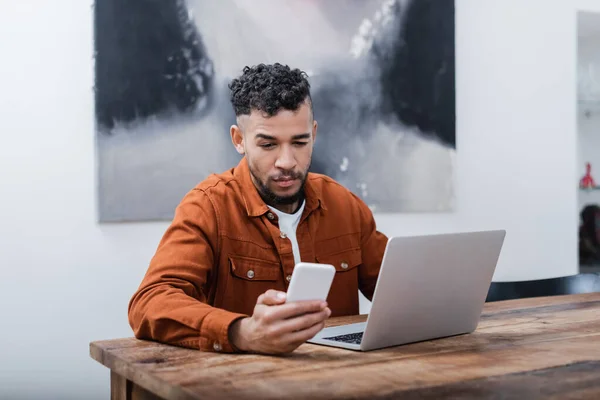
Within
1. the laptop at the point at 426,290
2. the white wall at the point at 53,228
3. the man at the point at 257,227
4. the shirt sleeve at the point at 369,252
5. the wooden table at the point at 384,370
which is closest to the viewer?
the wooden table at the point at 384,370

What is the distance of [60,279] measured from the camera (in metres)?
2.59

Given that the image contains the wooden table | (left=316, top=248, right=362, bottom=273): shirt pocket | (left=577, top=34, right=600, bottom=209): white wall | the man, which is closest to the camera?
the wooden table

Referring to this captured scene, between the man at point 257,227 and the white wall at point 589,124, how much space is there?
7.22 feet

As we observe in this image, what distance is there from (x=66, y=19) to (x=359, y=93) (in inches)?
48.6

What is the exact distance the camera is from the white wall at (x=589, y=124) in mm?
3777

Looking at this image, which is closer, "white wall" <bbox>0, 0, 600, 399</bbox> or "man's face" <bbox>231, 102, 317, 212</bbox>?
"man's face" <bbox>231, 102, 317, 212</bbox>

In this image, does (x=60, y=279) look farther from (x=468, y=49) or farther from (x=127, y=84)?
(x=468, y=49)

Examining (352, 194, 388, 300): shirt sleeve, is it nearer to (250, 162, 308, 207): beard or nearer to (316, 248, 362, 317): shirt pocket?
(316, 248, 362, 317): shirt pocket

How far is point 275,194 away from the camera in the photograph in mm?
1845

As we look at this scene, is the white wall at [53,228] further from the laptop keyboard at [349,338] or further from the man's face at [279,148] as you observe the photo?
the laptop keyboard at [349,338]

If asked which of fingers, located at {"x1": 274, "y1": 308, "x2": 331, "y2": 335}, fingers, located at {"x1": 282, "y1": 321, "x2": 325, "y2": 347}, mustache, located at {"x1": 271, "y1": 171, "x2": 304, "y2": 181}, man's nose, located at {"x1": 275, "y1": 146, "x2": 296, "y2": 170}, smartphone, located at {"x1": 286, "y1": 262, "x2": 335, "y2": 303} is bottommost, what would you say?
fingers, located at {"x1": 282, "y1": 321, "x2": 325, "y2": 347}

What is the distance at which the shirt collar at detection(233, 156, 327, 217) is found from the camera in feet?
6.09

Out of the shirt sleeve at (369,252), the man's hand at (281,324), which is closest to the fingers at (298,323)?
the man's hand at (281,324)

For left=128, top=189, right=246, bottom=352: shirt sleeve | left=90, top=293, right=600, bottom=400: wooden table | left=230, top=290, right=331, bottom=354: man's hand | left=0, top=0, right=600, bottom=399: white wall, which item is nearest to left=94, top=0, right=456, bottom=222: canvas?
left=0, top=0, right=600, bottom=399: white wall
